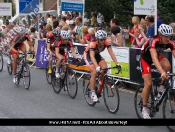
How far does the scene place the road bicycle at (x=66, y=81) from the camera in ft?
33.1

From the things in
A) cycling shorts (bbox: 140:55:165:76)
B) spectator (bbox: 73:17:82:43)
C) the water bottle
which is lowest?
the water bottle

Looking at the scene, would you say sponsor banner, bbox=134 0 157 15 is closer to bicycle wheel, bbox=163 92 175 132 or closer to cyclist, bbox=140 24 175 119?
cyclist, bbox=140 24 175 119

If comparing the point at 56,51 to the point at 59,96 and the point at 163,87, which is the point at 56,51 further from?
the point at 163,87

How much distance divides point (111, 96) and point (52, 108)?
144 centimetres

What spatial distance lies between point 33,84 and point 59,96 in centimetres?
205

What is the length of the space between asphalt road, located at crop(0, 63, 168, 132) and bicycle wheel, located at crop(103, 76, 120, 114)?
0.13 m

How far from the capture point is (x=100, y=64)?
8.95 metres

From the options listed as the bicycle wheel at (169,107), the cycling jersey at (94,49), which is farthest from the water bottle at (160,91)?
the cycling jersey at (94,49)

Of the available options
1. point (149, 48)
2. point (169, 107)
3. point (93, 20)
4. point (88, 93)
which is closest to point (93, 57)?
point (88, 93)

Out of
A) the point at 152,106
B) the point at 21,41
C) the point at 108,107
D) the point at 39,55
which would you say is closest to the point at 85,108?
the point at 108,107

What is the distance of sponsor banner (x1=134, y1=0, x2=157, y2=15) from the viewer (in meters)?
10.9

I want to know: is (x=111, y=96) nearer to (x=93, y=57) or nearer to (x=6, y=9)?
(x=93, y=57)

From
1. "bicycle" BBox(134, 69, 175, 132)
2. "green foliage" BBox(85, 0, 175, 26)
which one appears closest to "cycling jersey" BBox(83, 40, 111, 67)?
"bicycle" BBox(134, 69, 175, 132)

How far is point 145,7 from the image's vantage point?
11.0 m
